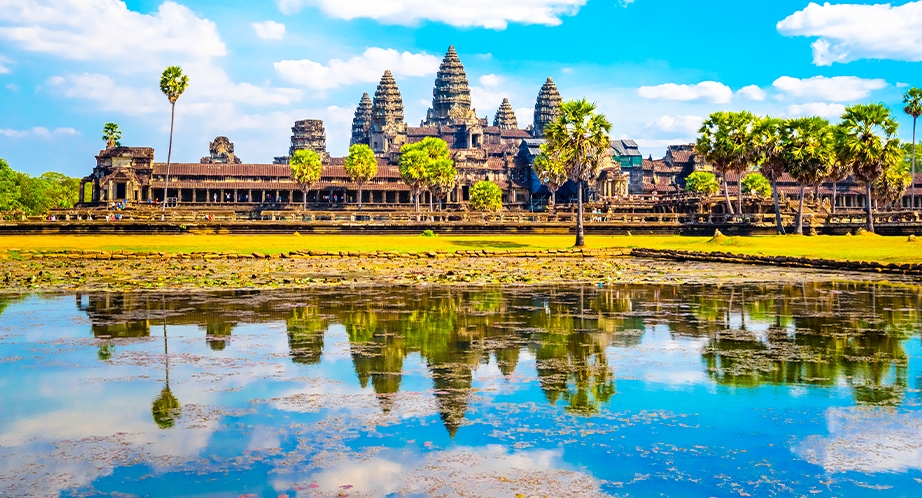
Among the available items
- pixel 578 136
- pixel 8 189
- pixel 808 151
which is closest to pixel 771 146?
pixel 808 151

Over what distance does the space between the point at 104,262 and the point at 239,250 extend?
9.94m

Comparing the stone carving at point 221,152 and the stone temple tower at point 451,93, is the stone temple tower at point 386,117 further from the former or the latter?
the stone carving at point 221,152

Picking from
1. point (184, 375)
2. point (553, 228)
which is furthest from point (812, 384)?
point (553, 228)

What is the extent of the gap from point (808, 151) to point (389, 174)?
75.5 metres

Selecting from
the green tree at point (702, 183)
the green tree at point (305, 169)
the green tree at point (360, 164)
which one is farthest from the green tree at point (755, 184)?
the green tree at point (305, 169)

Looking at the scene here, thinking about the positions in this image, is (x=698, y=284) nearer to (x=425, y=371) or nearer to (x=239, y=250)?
(x=425, y=371)

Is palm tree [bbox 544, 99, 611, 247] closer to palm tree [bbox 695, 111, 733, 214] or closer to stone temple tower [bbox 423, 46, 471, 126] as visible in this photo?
palm tree [bbox 695, 111, 733, 214]

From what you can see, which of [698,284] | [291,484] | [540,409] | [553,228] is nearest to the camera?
[291,484]

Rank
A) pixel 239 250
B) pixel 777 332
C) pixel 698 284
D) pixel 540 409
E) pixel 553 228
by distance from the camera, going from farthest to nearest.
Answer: pixel 553 228 → pixel 239 250 → pixel 698 284 → pixel 777 332 → pixel 540 409

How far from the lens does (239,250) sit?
47.9 m

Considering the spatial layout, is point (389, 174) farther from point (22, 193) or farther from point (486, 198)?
point (22, 193)

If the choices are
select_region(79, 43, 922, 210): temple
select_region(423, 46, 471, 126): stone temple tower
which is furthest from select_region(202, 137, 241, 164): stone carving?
select_region(423, 46, 471, 126): stone temple tower

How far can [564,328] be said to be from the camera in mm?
18656

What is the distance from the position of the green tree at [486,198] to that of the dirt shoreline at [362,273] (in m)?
70.6
